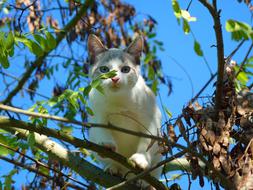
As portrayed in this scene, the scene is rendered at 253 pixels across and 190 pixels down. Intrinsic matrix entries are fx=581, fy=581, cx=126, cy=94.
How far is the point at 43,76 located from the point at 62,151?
130 inches

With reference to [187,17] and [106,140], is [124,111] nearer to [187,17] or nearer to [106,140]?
[106,140]

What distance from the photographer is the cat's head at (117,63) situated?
506 cm

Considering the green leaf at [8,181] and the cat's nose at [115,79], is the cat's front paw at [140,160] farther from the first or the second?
the green leaf at [8,181]

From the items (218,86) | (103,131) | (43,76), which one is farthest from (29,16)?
(218,86)

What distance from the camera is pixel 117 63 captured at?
5355mm

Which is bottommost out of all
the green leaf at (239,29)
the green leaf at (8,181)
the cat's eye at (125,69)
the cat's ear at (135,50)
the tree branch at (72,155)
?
the green leaf at (239,29)

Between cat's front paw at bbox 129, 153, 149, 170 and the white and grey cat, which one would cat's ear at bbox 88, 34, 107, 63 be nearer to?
the white and grey cat

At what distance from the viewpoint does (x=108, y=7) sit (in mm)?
8188

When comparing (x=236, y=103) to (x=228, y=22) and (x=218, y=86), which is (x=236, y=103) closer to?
(x=218, y=86)

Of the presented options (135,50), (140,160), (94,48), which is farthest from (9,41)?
(135,50)

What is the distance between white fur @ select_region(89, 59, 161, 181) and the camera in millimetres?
5082

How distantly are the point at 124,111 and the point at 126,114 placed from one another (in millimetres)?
36

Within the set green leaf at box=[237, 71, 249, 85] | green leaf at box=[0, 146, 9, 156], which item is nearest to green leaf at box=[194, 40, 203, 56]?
green leaf at box=[237, 71, 249, 85]

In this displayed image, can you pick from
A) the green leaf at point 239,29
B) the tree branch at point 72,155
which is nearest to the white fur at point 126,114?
the tree branch at point 72,155
